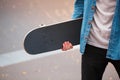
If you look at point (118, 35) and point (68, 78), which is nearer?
point (118, 35)

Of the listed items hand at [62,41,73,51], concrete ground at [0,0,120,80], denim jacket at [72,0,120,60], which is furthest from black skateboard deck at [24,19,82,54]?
concrete ground at [0,0,120,80]

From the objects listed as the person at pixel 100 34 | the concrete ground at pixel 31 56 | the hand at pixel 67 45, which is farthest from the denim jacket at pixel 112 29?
the concrete ground at pixel 31 56

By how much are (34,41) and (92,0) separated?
34 cm

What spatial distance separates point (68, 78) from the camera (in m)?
2.20

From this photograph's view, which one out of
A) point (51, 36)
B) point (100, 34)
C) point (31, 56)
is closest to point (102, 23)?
point (100, 34)

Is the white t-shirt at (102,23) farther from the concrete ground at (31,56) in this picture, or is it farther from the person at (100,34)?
the concrete ground at (31,56)

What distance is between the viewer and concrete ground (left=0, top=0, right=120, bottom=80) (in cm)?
222

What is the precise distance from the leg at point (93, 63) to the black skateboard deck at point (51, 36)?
13 centimetres

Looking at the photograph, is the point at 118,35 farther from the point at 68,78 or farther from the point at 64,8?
the point at 64,8

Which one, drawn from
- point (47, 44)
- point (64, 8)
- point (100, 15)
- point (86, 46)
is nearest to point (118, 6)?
point (100, 15)

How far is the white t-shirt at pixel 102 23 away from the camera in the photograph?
111cm

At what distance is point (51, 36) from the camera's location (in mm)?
1333

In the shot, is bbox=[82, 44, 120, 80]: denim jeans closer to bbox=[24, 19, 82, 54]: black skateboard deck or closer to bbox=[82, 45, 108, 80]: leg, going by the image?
bbox=[82, 45, 108, 80]: leg

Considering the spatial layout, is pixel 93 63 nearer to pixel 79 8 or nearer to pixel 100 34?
pixel 100 34
